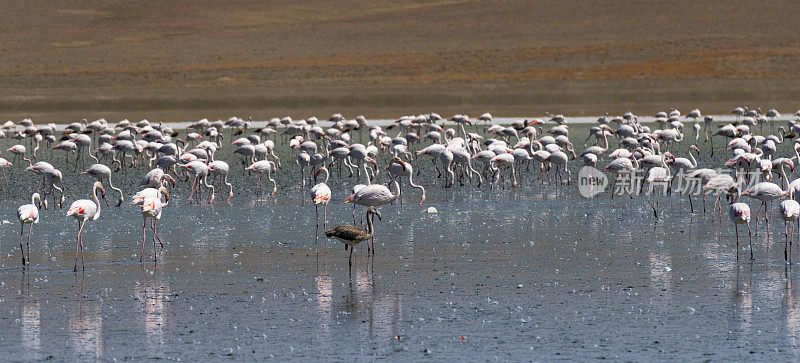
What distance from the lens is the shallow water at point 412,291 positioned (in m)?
7.67

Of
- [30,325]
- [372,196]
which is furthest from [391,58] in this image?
[30,325]

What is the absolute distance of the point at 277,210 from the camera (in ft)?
53.0

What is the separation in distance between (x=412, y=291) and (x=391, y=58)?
178 feet

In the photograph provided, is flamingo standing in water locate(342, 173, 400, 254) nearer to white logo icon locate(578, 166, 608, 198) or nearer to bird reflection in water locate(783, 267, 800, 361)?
bird reflection in water locate(783, 267, 800, 361)

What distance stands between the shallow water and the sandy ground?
34.1m

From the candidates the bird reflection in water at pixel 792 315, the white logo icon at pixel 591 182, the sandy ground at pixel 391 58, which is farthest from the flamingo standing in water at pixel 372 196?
the sandy ground at pixel 391 58

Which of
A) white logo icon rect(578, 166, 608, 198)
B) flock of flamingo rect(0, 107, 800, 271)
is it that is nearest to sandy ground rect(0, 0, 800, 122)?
flock of flamingo rect(0, 107, 800, 271)

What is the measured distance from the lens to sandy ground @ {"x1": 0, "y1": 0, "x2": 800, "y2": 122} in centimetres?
4988

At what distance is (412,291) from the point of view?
9664 mm

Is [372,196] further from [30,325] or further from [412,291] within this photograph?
[30,325]

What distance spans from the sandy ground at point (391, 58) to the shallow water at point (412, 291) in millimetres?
34092

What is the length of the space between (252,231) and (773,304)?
23.4 feet

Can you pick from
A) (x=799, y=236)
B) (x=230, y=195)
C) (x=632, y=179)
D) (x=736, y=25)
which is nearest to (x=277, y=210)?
(x=230, y=195)

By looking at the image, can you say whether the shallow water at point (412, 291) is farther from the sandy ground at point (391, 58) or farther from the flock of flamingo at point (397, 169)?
the sandy ground at point (391, 58)
